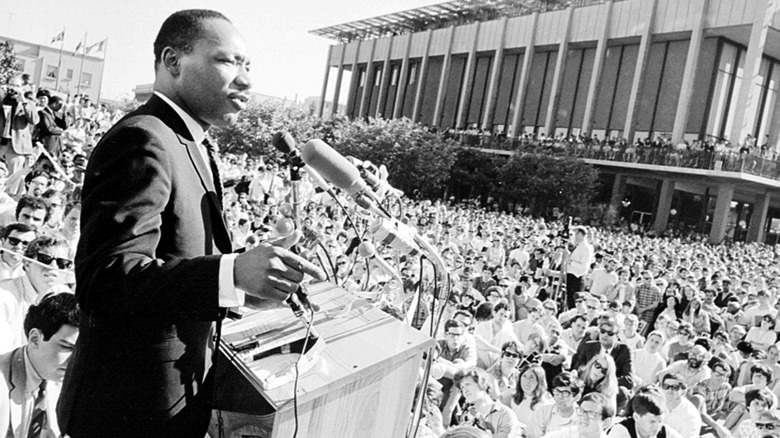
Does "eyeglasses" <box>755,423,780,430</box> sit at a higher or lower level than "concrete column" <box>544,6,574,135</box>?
lower

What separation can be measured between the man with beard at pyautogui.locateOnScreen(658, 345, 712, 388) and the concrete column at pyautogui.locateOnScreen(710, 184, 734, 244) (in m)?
24.3

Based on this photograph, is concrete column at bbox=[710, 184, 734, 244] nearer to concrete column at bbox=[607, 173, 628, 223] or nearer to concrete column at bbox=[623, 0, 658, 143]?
concrete column at bbox=[607, 173, 628, 223]

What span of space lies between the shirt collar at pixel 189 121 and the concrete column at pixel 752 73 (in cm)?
3196

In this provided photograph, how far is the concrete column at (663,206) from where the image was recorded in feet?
99.8

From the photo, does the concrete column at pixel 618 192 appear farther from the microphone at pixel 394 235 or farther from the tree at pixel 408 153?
the microphone at pixel 394 235

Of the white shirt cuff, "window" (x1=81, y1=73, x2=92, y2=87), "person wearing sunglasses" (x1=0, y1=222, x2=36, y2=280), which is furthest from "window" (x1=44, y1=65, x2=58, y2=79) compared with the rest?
the white shirt cuff

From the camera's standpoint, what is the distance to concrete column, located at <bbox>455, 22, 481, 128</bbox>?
42.4 m

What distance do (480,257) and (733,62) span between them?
24.6 meters

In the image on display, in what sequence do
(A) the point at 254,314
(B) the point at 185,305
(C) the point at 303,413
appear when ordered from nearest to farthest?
1. (B) the point at 185,305
2. (C) the point at 303,413
3. (A) the point at 254,314

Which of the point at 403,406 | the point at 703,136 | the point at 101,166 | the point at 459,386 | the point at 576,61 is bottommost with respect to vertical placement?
the point at 459,386

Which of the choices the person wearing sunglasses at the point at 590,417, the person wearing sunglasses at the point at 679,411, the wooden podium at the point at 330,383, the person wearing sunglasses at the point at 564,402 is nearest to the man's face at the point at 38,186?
the person wearing sunglasses at the point at 564,402

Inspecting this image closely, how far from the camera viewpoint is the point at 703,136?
30656 mm

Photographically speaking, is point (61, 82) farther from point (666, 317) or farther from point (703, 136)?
point (666, 317)

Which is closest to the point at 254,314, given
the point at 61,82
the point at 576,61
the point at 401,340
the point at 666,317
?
the point at 401,340
